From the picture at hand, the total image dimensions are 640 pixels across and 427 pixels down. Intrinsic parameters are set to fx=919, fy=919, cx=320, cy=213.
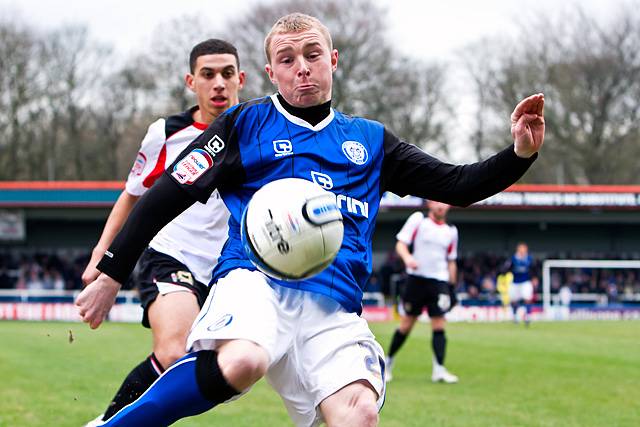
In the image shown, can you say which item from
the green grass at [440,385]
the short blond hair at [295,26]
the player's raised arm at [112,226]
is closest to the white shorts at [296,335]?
the short blond hair at [295,26]

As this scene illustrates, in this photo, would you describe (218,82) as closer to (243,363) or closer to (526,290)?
(243,363)

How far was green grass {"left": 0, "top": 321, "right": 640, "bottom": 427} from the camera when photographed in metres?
7.64

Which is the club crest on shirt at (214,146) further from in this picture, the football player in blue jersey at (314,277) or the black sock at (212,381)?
the black sock at (212,381)

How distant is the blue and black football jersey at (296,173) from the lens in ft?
12.8

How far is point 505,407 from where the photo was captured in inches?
328

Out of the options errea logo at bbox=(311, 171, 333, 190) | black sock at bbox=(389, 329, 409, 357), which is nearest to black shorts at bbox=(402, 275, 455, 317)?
black sock at bbox=(389, 329, 409, 357)

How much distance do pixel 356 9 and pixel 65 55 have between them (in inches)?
485

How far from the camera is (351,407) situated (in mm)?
3574

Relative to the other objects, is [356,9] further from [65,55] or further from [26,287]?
[26,287]

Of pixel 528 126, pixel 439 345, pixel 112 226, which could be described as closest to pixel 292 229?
pixel 528 126

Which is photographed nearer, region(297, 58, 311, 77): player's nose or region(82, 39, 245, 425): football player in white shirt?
region(297, 58, 311, 77): player's nose

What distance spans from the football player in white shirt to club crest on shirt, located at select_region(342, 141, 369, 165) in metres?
1.65

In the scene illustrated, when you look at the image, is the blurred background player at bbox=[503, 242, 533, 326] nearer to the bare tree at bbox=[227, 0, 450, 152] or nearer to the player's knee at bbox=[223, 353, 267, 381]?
the bare tree at bbox=[227, 0, 450, 152]

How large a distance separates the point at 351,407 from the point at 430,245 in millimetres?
8512
